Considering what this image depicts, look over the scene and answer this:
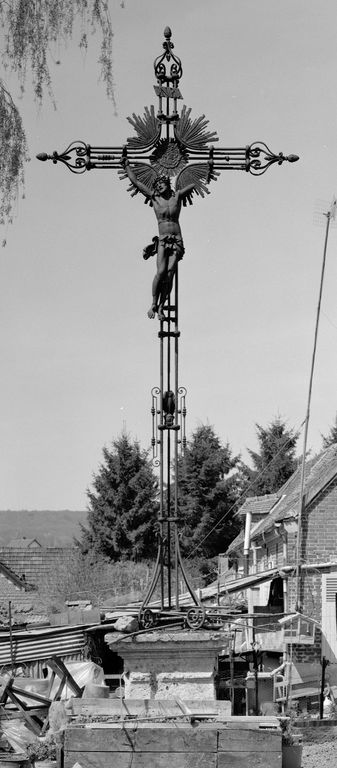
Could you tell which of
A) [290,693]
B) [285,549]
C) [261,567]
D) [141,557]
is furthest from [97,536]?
[290,693]

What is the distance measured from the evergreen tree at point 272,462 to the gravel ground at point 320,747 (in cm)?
3605

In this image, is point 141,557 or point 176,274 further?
point 141,557

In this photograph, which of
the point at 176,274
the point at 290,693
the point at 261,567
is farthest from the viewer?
the point at 261,567

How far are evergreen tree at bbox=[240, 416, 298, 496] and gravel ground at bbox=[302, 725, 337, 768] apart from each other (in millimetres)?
36045

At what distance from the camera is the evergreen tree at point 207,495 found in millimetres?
49719

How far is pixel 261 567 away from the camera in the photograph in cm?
2925

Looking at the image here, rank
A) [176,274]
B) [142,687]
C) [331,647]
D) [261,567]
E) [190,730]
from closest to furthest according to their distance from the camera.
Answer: [190,730] → [142,687] → [176,274] → [331,647] → [261,567]

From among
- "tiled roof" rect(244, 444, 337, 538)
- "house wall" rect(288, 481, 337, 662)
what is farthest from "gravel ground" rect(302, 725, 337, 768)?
"tiled roof" rect(244, 444, 337, 538)

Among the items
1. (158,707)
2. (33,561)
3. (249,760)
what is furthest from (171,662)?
(33,561)

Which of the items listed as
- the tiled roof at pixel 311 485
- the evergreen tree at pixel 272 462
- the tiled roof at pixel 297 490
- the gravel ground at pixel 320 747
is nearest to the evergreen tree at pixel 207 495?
the evergreen tree at pixel 272 462

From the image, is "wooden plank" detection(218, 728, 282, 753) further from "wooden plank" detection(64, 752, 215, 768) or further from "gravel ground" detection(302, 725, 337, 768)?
"gravel ground" detection(302, 725, 337, 768)

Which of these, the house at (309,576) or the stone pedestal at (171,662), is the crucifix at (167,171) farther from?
the house at (309,576)

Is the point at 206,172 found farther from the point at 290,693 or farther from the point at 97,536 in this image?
the point at 97,536

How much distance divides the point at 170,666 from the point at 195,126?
16.1 feet
